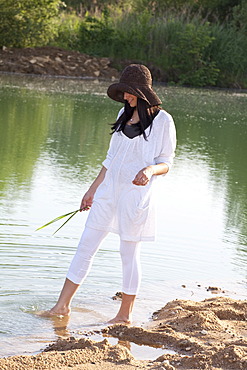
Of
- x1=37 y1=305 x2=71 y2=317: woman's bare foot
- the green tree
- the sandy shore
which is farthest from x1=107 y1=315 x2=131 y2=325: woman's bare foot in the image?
the green tree

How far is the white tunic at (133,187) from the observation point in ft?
14.7

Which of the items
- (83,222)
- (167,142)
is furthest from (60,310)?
(83,222)

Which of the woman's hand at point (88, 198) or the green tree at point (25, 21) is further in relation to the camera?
the green tree at point (25, 21)

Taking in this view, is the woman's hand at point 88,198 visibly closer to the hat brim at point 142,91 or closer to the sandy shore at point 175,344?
the hat brim at point 142,91

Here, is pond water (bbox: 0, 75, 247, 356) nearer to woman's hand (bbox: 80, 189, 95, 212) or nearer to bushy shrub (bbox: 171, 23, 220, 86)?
woman's hand (bbox: 80, 189, 95, 212)

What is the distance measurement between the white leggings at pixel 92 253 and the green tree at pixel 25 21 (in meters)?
23.6

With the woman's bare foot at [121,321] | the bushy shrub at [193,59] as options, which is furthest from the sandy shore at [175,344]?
the bushy shrub at [193,59]

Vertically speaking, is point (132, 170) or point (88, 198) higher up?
point (132, 170)

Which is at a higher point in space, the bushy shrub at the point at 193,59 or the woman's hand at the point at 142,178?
the woman's hand at the point at 142,178

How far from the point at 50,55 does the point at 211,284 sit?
22380 mm

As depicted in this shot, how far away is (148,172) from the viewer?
4.30 metres

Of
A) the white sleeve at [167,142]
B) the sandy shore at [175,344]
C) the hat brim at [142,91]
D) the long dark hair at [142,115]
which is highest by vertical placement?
the hat brim at [142,91]

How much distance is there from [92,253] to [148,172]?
0.66 metres

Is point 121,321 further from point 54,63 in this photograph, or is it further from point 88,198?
point 54,63
